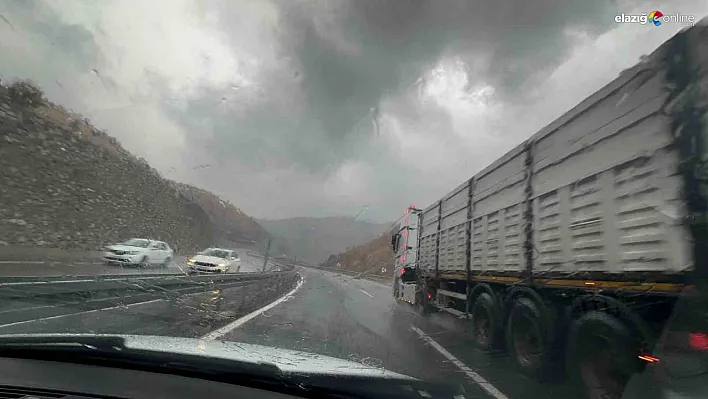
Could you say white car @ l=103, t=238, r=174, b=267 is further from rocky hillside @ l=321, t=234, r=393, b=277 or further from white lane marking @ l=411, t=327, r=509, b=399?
rocky hillside @ l=321, t=234, r=393, b=277

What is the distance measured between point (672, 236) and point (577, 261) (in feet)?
4.96

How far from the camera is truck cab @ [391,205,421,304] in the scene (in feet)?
52.5

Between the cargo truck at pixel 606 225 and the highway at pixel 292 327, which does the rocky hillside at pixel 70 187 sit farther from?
the cargo truck at pixel 606 225

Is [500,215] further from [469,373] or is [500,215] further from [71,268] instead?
[71,268]

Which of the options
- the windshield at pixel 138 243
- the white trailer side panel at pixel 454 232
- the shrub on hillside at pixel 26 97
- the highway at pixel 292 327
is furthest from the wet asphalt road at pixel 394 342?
the shrub on hillside at pixel 26 97

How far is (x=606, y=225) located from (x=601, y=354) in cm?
125

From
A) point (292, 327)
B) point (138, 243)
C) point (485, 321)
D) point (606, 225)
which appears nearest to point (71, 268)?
point (138, 243)

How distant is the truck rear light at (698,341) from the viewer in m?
3.77

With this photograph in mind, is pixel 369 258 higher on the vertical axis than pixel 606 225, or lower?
higher

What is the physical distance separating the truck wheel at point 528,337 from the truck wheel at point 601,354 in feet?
2.07

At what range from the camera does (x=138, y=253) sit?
16.2m

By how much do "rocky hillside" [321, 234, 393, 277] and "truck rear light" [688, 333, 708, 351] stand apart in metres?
49.4

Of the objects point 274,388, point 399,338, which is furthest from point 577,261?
point 399,338

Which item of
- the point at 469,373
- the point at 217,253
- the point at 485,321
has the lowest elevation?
the point at 469,373
